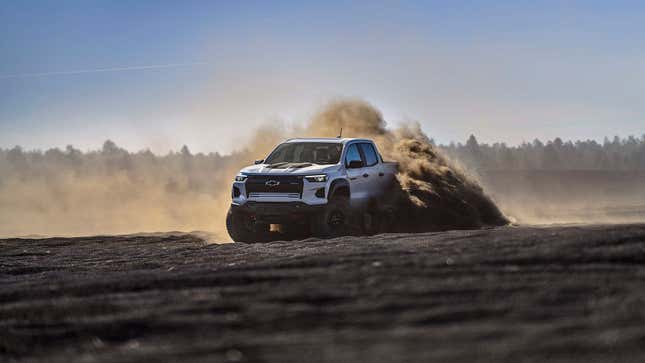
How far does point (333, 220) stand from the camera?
17.3 meters

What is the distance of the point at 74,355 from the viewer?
7.11m

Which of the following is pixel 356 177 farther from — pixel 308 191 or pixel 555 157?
Answer: pixel 555 157

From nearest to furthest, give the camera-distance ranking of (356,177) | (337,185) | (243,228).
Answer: (337,185) → (243,228) → (356,177)

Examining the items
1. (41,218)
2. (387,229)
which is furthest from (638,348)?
(41,218)

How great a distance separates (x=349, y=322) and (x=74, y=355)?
217cm

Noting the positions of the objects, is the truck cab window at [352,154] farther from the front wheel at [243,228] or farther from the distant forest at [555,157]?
the distant forest at [555,157]

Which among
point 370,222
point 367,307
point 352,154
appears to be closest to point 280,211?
point 352,154

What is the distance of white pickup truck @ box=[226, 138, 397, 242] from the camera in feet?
55.8

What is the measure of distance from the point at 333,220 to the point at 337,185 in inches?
26.5

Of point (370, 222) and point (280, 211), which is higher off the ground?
point (280, 211)

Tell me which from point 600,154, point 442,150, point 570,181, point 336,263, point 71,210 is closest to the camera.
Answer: point 336,263

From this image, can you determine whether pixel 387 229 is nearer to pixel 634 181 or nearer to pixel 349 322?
pixel 349 322

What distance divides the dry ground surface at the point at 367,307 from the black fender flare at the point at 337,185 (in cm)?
556

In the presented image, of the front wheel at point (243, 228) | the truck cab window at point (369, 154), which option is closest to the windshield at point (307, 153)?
the truck cab window at point (369, 154)
